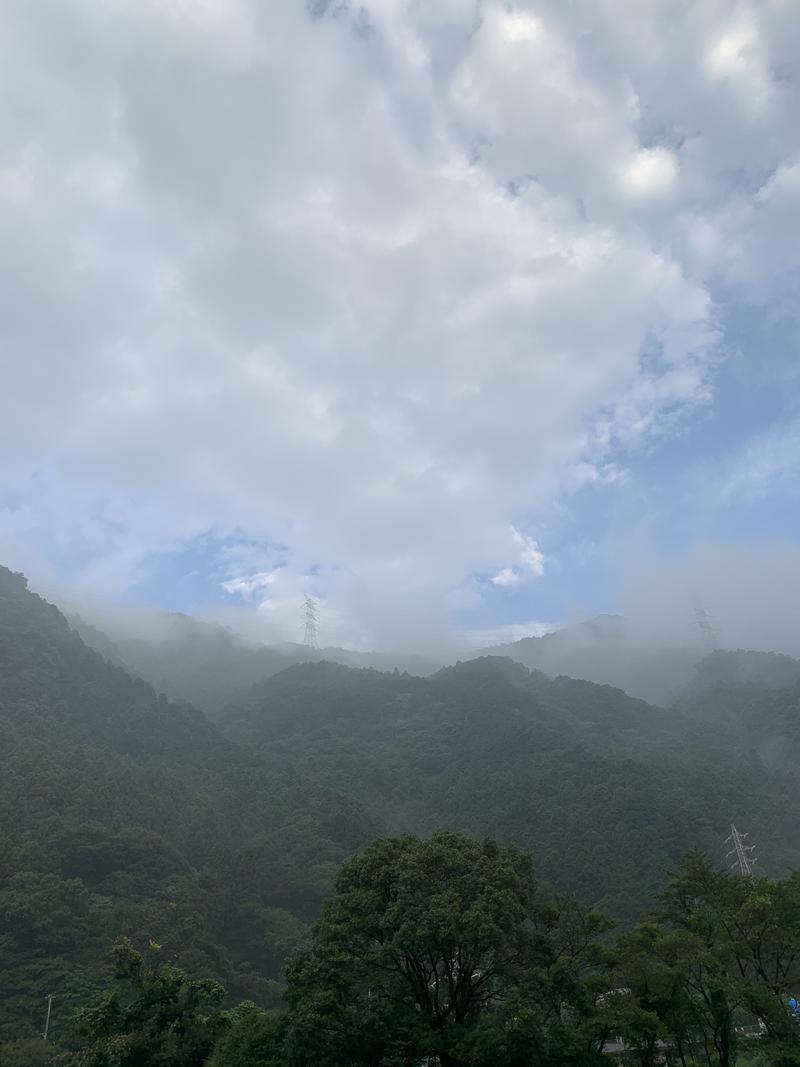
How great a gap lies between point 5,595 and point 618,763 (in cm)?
9874

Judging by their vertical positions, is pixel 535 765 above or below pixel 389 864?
below

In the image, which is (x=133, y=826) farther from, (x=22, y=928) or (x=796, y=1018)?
(x=796, y=1018)

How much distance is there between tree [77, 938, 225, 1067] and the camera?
2325 centimetres

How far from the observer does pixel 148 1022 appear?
24.4m

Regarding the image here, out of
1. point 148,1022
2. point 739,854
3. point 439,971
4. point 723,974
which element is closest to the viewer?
point 723,974

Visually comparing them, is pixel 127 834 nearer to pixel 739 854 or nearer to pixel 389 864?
pixel 739 854

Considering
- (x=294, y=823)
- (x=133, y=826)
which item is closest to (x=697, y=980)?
(x=133, y=826)

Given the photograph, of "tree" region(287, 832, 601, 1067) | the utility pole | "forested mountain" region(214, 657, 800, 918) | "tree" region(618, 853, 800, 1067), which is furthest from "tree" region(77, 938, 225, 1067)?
"forested mountain" region(214, 657, 800, 918)

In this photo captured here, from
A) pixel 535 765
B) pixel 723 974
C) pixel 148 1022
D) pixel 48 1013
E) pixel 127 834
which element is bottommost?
pixel 48 1013

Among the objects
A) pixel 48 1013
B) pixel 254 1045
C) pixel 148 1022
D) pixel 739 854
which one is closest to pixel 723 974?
pixel 254 1045

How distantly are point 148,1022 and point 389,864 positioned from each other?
9.87 metres

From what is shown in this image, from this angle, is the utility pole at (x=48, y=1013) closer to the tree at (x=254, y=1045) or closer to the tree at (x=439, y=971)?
the tree at (x=254, y=1045)

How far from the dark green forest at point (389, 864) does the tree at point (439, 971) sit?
8 cm

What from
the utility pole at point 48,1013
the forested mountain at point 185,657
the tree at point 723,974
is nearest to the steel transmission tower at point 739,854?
the tree at point 723,974
